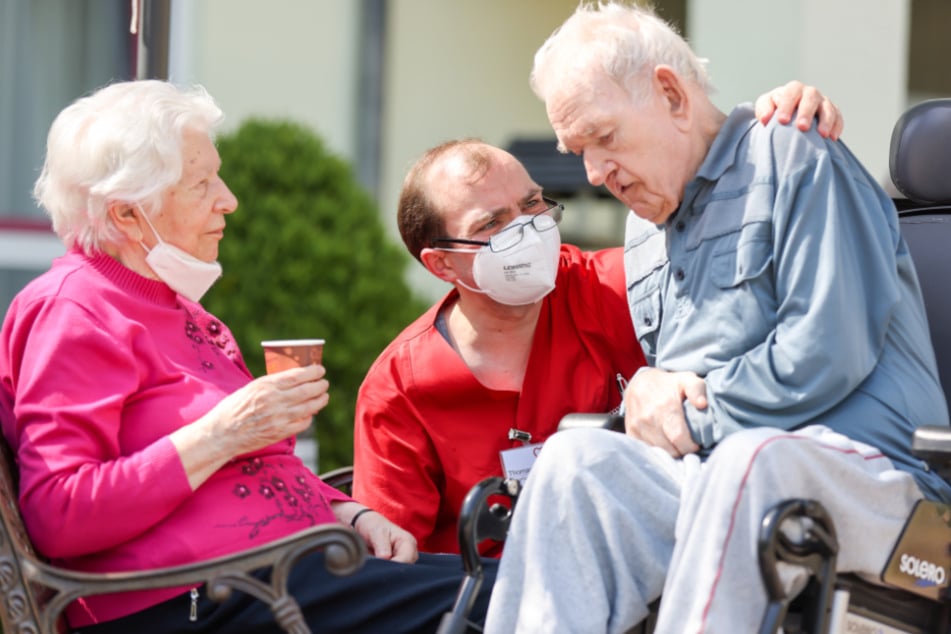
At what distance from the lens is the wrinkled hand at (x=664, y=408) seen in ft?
9.27

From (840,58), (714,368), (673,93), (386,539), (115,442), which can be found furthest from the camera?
(840,58)

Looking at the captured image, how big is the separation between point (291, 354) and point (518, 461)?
30.5 inches

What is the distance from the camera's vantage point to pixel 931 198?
10.8 feet

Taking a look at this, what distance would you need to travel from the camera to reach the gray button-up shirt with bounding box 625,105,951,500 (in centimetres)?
270

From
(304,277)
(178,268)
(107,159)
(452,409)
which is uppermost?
(107,159)

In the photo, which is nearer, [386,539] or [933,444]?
[933,444]

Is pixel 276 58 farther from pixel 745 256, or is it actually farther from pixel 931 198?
pixel 745 256

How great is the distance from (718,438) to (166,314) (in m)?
1.16

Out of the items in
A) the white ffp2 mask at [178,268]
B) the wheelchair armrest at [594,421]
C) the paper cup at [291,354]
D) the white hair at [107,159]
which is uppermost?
the white hair at [107,159]

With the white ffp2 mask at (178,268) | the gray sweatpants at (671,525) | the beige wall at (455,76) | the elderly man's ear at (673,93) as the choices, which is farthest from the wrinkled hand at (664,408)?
the beige wall at (455,76)

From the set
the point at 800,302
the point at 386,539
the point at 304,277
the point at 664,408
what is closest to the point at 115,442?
the point at 386,539

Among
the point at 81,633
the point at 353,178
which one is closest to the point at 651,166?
the point at 81,633

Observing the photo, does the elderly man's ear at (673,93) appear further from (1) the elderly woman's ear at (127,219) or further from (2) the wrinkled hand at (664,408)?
(1) the elderly woman's ear at (127,219)

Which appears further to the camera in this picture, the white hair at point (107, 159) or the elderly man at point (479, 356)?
the elderly man at point (479, 356)
